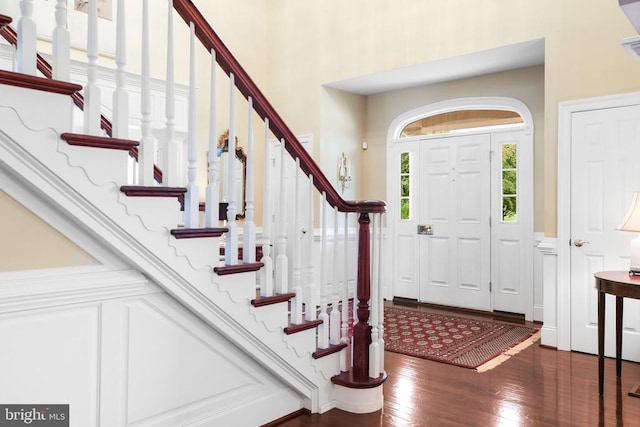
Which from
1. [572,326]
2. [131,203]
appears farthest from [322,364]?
[572,326]

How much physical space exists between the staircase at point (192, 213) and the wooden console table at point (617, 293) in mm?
1491

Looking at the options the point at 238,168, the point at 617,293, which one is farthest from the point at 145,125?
the point at 238,168

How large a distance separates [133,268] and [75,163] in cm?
52

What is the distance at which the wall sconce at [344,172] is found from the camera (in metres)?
6.32

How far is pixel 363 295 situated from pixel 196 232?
1135 millimetres

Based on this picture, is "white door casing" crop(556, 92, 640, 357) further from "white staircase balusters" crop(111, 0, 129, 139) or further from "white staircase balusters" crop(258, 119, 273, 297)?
"white staircase balusters" crop(111, 0, 129, 139)

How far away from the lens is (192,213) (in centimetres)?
219

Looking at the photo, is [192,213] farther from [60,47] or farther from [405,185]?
[405,185]

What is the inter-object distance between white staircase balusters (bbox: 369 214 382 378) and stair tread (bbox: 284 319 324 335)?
314mm

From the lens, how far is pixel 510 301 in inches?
216

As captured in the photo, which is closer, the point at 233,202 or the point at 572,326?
the point at 233,202

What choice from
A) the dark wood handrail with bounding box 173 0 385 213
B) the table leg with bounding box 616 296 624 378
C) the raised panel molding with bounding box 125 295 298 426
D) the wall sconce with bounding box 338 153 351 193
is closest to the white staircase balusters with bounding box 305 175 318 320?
the dark wood handrail with bounding box 173 0 385 213

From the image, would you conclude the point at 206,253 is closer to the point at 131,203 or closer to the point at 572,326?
the point at 131,203

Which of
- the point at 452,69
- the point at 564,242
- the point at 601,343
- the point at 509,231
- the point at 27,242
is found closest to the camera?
the point at 27,242
